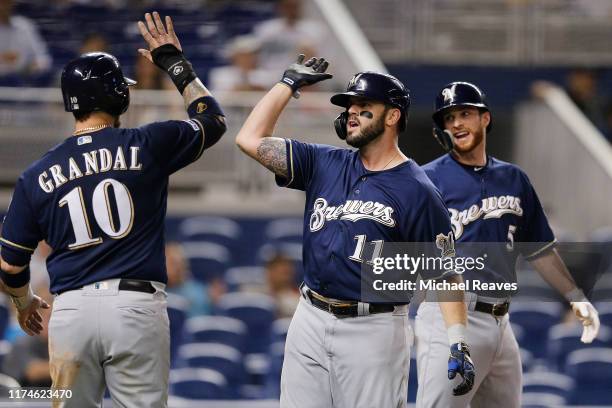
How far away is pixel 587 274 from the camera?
7207 millimetres

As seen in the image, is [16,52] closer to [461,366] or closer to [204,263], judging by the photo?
[204,263]

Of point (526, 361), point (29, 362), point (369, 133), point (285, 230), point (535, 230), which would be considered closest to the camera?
point (369, 133)

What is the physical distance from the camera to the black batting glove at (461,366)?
511 centimetres

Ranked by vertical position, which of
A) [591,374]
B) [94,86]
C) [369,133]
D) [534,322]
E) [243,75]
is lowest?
[591,374]

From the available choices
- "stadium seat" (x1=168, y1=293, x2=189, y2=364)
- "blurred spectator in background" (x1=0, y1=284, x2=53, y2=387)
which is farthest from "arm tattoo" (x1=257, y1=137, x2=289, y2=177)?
"stadium seat" (x1=168, y1=293, x2=189, y2=364)

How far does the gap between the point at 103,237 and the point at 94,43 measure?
7.62m

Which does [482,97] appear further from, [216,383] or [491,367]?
[216,383]

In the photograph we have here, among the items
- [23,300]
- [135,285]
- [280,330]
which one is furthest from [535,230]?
[280,330]

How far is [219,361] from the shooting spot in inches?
352

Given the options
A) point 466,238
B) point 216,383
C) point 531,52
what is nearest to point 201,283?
point 216,383

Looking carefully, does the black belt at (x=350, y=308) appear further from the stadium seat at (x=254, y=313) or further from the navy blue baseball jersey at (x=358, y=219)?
the stadium seat at (x=254, y=313)

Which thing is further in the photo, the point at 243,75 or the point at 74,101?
the point at 243,75

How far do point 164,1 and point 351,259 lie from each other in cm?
956

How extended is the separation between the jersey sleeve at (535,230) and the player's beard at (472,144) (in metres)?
0.29
